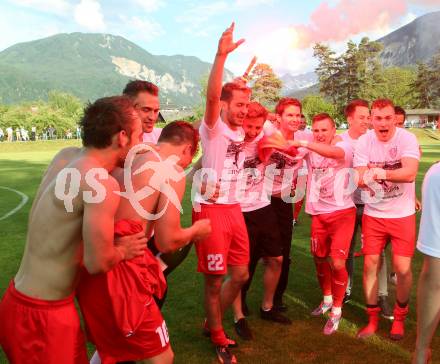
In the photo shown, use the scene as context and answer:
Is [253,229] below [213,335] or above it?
above

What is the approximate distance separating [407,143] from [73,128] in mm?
77430

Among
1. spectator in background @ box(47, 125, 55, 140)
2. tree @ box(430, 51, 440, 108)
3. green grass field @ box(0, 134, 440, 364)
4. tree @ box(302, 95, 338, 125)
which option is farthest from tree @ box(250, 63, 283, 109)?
green grass field @ box(0, 134, 440, 364)

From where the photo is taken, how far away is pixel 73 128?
76812mm

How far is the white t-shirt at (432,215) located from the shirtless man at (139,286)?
5.04 feet

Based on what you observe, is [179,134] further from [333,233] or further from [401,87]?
[401,87]

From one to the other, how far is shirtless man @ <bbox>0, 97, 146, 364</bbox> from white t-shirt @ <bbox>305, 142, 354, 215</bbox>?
304cm

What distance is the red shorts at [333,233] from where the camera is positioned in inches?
199

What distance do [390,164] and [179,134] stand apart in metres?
2.52

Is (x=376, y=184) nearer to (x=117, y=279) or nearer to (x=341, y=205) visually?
(x=341, y=205)

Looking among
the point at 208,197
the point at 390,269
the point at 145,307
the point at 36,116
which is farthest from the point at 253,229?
the point at 36,116

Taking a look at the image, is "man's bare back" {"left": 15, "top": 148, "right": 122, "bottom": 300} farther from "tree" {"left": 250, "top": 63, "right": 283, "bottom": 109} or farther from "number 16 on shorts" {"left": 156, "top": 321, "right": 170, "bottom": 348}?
"tree" {"left": 250, "top": 63, "right": 283, "bottom": 109}

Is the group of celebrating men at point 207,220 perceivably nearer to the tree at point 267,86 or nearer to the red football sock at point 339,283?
the red football sock at point 339,283

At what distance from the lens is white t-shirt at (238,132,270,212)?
485 cm

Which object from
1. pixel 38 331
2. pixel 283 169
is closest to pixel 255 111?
pixel 283 169
